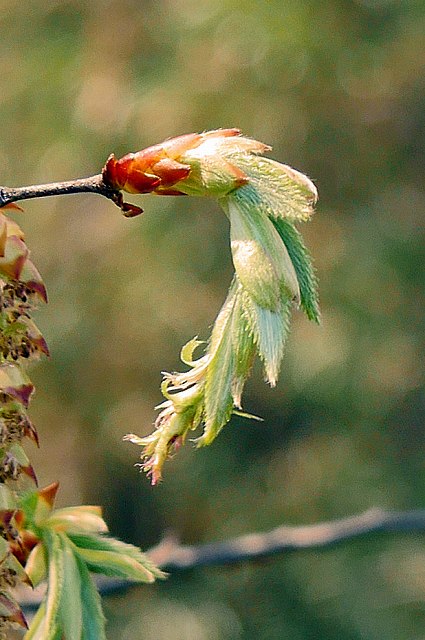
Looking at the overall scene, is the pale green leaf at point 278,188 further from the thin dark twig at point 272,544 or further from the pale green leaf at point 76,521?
the thin dark twig at point 272,544

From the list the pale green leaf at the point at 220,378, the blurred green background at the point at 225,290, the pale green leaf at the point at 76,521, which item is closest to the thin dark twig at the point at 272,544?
the pale green leaf at the point at 76,521

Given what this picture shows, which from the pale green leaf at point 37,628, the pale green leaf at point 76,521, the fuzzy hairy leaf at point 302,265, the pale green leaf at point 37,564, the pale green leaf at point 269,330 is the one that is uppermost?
the fuzzy hairy leaf at point 302,265

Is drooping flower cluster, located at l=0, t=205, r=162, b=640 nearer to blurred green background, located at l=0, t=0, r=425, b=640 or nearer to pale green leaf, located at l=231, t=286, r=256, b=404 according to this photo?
→ pale green leaf, located at l=231, t=286, r=256, b=404

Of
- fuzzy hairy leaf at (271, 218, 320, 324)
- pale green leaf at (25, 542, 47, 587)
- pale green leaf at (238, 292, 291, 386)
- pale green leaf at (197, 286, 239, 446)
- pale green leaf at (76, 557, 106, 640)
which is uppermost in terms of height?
fuzzy hairy leaf at (271, 218, 320, 324)

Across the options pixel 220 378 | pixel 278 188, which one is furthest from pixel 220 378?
pixel 278 188

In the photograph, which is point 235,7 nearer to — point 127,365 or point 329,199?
point 329,199

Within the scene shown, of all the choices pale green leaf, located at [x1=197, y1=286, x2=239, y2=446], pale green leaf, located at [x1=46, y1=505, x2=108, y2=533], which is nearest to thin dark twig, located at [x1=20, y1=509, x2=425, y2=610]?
pale green leaf, located at [x1=46, y1=505, x2=108, y2=533]
